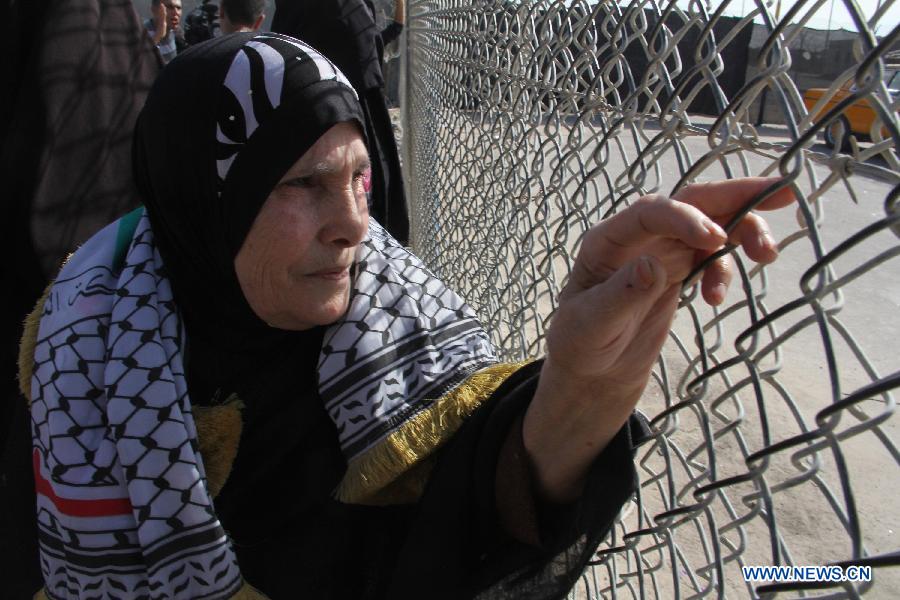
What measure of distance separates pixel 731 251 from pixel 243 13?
14.6 feet

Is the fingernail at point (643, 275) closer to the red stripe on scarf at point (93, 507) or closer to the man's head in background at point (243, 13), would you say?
the red stripe on scarf at point (93, 507)

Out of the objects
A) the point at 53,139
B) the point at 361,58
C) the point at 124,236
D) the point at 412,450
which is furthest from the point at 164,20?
the point at 412,450

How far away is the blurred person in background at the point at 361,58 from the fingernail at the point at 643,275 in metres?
3.05

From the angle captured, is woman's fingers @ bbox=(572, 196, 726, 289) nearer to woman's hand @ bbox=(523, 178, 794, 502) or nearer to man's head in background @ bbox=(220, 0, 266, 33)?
woman's hand @ bbox=(523, 178, 794, 502)

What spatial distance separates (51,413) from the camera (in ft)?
4.95

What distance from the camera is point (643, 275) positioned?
0.79 meters

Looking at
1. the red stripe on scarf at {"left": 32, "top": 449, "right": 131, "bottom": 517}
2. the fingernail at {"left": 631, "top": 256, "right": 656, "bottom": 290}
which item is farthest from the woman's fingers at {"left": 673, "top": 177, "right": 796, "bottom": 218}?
the red stripe on scarf at {"left": 32, "top": 449, "right": 131, "bottom": 517}

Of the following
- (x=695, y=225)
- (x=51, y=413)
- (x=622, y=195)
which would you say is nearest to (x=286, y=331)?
(x=51, y=413)

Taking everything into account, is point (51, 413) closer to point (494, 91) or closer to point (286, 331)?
point (286, 331)

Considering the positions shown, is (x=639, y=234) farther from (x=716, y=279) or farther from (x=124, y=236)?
(x=124, y=236)

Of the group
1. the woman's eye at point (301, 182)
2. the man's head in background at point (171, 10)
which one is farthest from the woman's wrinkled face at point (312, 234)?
the man's head in background at point (171, 10)

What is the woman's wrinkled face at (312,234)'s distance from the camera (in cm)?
139

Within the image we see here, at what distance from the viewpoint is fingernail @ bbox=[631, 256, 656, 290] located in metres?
0.79

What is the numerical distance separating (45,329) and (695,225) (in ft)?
4.80
